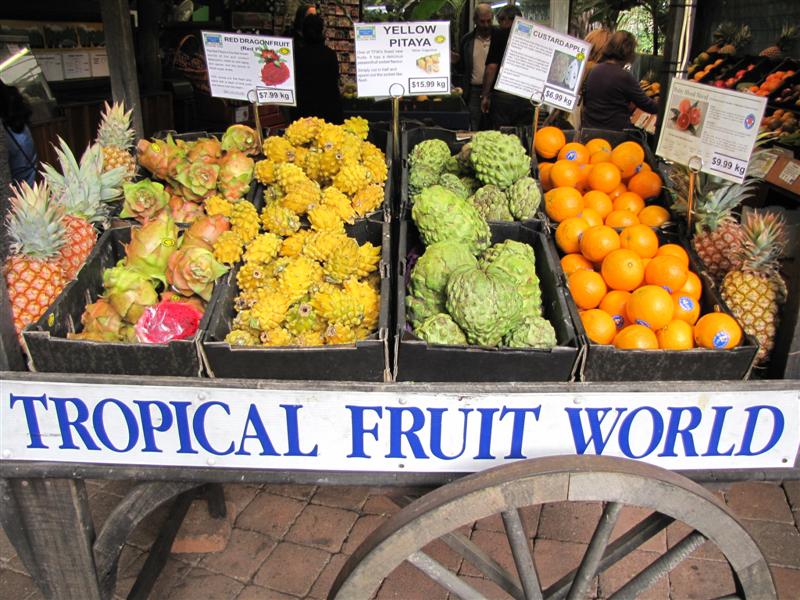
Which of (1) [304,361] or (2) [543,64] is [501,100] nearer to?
(2) [543,64]

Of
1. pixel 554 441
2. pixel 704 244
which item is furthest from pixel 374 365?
pixel 704 244

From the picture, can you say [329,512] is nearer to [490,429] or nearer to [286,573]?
[286,573]

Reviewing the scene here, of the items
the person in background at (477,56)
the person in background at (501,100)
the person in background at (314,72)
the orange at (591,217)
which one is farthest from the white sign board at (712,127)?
the person in background at (477,56)

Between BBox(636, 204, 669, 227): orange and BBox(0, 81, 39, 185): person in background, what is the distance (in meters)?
3.33

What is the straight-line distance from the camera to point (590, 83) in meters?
4.94

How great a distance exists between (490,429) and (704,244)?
3.68 ft

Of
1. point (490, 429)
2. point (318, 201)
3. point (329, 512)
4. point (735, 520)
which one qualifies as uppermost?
point (318, 201)

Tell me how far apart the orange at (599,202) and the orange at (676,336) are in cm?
66

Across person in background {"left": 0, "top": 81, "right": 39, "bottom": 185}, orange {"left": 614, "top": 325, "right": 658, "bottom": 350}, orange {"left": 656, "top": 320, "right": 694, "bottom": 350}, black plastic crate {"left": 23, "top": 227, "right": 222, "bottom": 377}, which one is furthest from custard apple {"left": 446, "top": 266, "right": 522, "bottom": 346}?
person in background {"left": 0, "top": 81, "right": 39, "bottom": 185}

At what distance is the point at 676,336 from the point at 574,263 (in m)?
0.46

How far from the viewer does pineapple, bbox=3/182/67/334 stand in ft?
5.70

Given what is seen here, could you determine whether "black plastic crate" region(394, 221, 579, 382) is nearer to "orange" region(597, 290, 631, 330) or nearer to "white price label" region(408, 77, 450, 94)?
"orange" region(597, 290, 631, 330)

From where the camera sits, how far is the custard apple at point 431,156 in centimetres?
230

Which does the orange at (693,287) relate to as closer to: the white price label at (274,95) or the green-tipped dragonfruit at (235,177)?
the green-tipped dragonfruit at (235,177)
